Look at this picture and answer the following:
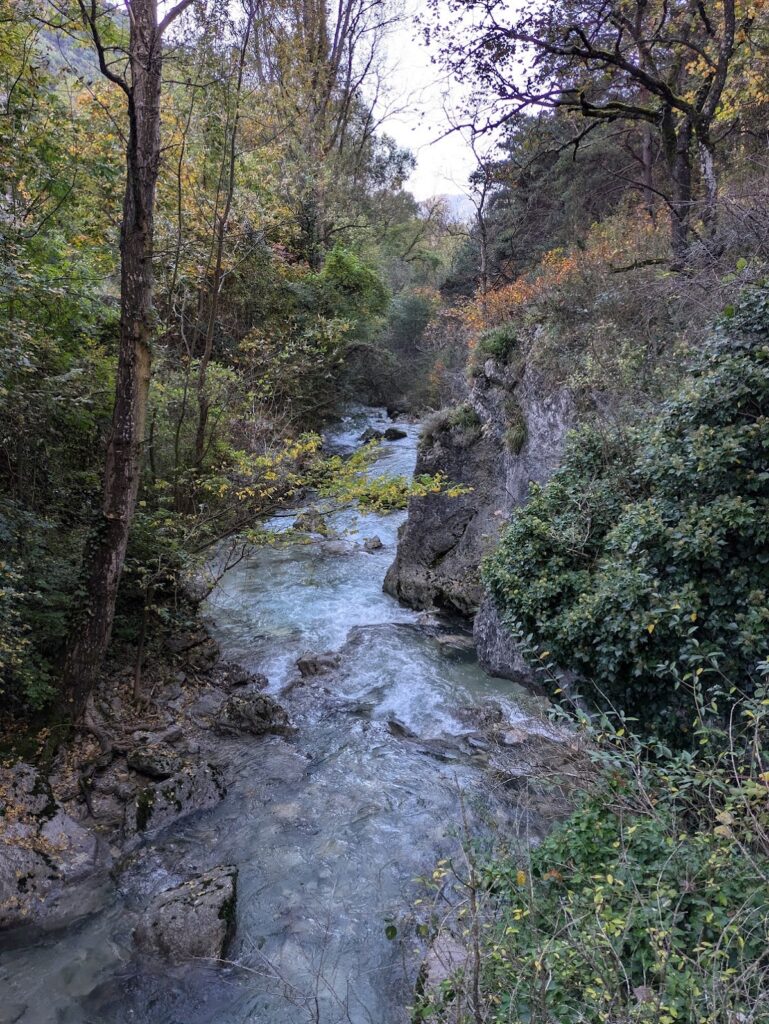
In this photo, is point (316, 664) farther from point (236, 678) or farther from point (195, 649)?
point (195, 649)

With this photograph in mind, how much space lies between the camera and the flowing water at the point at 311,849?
13.8 ft

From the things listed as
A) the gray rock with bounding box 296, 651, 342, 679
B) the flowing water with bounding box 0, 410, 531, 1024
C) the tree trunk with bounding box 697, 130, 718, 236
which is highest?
the tree trunk with bounding box 697, 130, 718, 236

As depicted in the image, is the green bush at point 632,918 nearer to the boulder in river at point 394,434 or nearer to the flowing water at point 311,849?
the flowing water at point 311,849

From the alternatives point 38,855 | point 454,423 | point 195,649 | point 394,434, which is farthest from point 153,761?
point 394,434

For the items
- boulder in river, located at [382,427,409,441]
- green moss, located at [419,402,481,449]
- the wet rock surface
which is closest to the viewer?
the wet rock surface

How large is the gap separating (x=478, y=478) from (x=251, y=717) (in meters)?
7.24

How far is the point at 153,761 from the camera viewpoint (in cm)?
634

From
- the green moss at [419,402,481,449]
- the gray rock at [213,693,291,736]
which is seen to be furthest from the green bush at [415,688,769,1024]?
the green moss at [419,402,481,449]

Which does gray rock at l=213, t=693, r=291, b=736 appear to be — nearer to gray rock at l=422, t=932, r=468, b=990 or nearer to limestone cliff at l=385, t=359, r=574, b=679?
limestone cliff at l=385, t=359, r=574, b=679

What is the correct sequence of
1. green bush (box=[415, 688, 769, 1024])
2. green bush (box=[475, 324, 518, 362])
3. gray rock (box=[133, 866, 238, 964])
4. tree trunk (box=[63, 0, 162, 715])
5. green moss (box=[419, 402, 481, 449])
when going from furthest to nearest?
green moss (box=[419, 402, 481, 449]) < green bush (box=[475, 324, 518, 362]) < tree trunk (box=[63, 0, 162, 715]) < gray rock (box=[133, 866, 238, 964]) < green bush (box=[415, 688, 769, 1024])

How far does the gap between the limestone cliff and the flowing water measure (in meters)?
1.02

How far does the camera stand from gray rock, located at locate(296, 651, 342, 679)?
30.9ft

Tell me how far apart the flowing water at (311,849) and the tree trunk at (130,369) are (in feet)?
7.43

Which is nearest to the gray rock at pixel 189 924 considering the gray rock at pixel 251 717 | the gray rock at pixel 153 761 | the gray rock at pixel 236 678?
the gray rock at pixel 153 761
